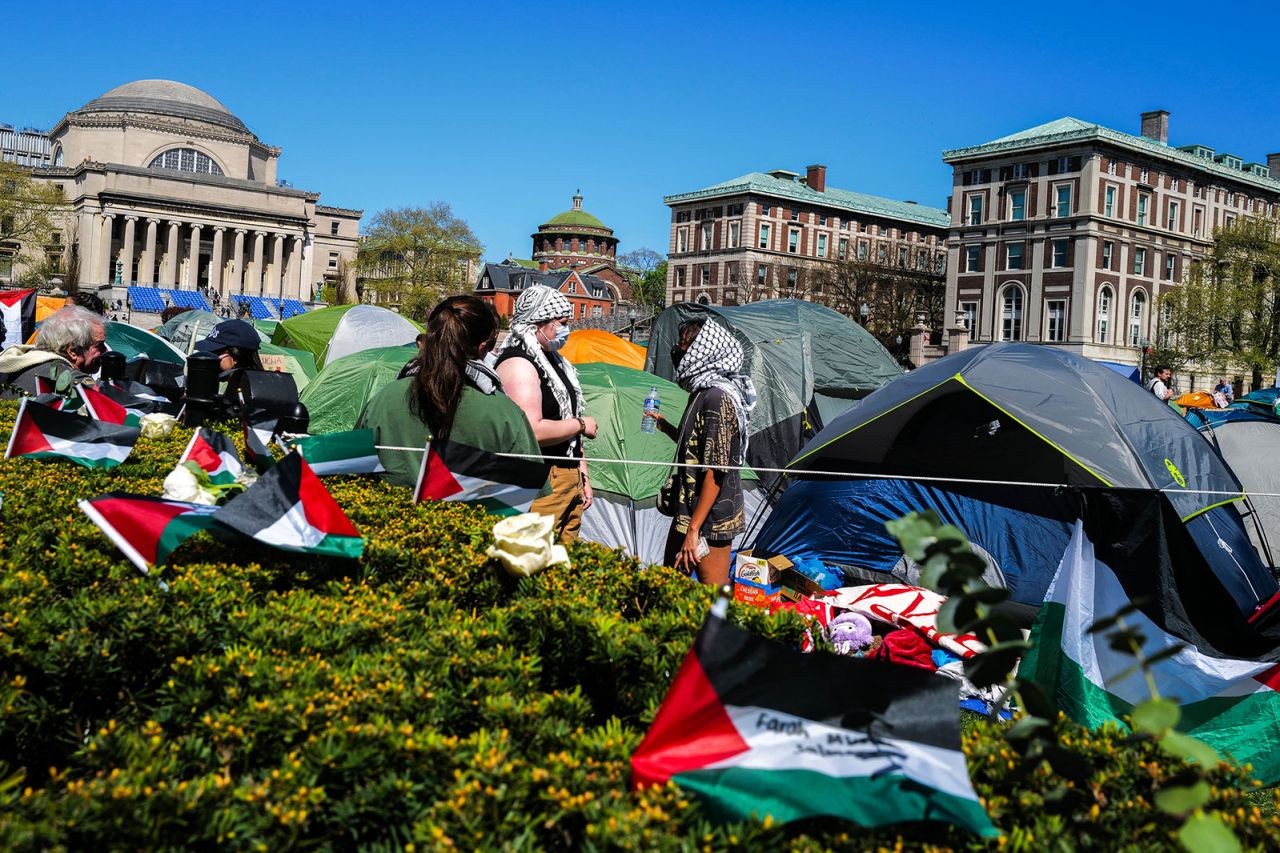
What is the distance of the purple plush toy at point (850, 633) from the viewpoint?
635 cm

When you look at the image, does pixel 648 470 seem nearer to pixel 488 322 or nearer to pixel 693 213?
pixel 488 322

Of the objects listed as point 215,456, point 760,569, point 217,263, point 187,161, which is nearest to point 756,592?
point 760,569

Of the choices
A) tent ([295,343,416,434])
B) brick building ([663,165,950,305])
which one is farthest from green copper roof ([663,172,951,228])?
tent ([295,343,416,434])

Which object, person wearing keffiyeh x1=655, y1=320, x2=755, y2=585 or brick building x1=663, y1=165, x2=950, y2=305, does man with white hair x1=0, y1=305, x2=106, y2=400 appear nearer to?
person wearing keffiyeh x1=655, y1=320, x2=755, y2=585

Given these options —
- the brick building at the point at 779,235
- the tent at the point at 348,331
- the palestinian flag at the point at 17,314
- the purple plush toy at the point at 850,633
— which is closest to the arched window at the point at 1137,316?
the brick building at the point at 779,235

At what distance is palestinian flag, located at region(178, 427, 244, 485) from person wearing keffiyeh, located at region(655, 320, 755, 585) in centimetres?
223

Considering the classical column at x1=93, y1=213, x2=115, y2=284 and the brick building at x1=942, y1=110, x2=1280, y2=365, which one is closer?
the brick building at x1=942, y1=110, x2=1280, y2=365

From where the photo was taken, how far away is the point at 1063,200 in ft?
199

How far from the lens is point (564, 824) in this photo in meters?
1.98

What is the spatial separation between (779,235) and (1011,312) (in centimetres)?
2312

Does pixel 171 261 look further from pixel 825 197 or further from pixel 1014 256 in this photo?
pixel 1014 256

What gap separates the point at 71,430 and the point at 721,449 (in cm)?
343

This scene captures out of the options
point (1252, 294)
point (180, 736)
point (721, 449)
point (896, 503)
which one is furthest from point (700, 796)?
point (1252, 294)

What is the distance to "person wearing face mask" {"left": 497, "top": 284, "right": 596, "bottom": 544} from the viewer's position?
4.97 m
